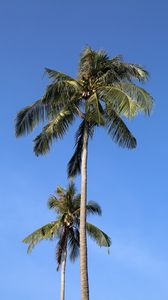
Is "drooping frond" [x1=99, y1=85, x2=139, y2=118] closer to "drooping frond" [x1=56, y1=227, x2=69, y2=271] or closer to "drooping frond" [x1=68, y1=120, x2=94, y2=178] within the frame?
"drooping frond" [x1=68, y1=120, x2=94, y2=178]

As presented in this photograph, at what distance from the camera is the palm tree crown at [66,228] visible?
3991 centimetres

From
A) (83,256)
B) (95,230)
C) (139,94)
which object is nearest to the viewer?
(83,256)

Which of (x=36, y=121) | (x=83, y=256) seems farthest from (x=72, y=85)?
(x=83, y=256)

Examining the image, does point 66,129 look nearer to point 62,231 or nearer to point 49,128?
point 49,128

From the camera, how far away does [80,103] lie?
2694 centimetres

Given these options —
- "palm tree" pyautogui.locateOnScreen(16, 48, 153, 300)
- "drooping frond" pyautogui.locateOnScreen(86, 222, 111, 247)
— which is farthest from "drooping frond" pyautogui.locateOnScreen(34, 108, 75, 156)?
"drooping frond" pyautogui.locateOnScreen(86, 222, 111, 247)

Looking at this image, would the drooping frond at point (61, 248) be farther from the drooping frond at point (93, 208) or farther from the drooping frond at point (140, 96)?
the drooping frond at point (140, 96)

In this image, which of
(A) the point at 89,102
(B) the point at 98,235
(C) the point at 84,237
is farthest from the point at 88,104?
(B) the point at 98,235

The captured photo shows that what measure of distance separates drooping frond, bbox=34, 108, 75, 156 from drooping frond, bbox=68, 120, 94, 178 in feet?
2.61

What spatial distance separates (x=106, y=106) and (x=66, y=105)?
175 cm

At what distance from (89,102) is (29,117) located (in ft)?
10.7

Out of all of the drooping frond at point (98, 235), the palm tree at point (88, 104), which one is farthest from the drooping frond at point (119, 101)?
the drooping frond at point (98, 235)

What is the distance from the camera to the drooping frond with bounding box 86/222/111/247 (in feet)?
128

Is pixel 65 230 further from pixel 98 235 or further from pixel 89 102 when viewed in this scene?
pixel 89 102
